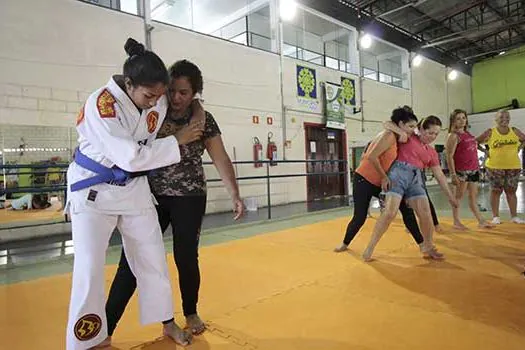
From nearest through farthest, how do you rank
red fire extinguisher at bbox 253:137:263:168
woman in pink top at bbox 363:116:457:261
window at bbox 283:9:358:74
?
woman in pink top at bbox 363:116:457:261, red fire extinguisher at bbox 253:137:263:168, window at bbox 283:9:358:74

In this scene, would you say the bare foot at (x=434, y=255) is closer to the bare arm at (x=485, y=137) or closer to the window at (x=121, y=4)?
the bare arm at (x=485, y=137)

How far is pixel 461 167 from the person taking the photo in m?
4.23

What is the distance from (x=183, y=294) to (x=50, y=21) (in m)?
5.57

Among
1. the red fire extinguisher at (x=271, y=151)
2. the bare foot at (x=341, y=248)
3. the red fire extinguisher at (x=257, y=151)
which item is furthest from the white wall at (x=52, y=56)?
the bare foot at (x=341, y=248)

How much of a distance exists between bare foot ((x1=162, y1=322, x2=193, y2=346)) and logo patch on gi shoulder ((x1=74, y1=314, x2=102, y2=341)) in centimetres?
35

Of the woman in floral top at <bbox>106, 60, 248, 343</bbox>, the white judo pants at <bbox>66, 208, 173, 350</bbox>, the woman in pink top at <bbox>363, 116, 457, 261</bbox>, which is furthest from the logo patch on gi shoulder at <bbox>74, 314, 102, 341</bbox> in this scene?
the woman in pink top at <bbox>363, 116, 457, 261</bbox>

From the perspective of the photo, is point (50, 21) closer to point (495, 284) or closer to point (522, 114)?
point (495, 284)

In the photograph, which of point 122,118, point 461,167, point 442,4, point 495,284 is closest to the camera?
point 122,118

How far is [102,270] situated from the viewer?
1.39 m

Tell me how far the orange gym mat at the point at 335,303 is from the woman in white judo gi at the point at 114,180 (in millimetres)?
406

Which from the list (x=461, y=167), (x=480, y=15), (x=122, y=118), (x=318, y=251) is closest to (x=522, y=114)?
(x=480, y=15)

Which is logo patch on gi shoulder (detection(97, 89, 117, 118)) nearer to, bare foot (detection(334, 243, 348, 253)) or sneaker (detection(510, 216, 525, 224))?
bare foot (detection(334, 243, 348, 253))

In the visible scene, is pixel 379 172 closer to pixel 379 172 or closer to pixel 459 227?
pixel 379 172

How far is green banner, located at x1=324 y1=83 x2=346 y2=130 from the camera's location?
997 cm
